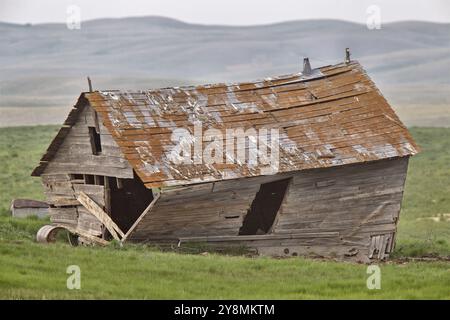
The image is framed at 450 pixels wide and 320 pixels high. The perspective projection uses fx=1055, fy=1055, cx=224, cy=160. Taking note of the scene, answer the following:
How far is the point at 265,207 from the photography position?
2392cm

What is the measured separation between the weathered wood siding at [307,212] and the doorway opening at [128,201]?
2.74m

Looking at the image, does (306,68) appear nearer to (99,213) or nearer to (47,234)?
(99,213)

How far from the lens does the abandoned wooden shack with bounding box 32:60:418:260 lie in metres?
20.2

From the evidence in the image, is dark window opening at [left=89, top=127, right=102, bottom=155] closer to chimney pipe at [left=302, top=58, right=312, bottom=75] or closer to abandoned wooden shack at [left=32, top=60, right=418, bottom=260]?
abandoned wooden shack at [left=32, top=60, right=418, bottom=260]

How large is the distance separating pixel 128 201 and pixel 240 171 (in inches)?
147

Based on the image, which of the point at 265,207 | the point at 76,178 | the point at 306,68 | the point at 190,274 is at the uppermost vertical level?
the point at 306,68

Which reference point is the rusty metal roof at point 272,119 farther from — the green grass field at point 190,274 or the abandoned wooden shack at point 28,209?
the abandoned wooden shack at point 28,209

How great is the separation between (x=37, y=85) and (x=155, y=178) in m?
118

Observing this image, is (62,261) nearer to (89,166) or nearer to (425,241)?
(89,166)

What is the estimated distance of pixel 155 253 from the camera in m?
18.6

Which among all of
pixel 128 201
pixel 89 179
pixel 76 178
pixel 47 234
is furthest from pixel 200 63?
pixel 47 234

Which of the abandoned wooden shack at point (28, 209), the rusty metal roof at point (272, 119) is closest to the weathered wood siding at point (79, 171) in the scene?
the rusty metal roof at point (272, 119)

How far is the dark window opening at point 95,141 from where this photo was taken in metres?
21.3
